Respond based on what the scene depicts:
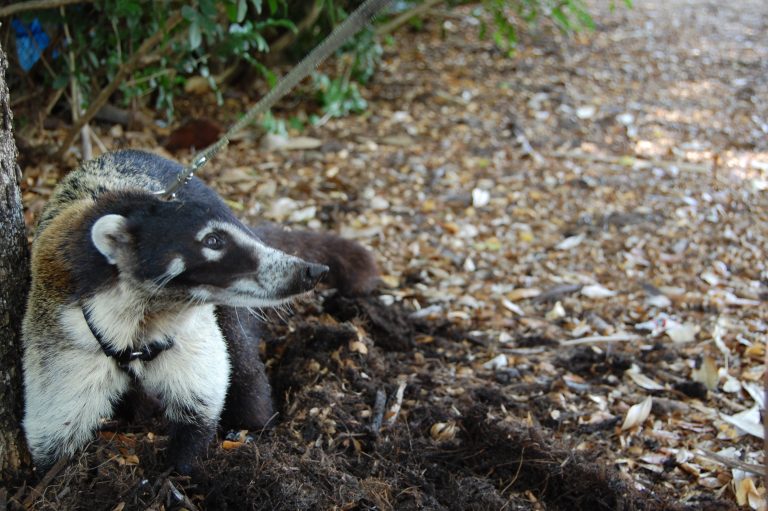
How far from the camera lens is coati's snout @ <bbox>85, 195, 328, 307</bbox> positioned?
2.51 metres

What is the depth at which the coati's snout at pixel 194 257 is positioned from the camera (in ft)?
8.23

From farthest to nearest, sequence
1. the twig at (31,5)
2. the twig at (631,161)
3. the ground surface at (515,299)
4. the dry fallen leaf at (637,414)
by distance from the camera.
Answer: the twig at (631,161) < the twig at (31,5) < the dry fallen leaf at (637,414) < the ground surface at (515,299)

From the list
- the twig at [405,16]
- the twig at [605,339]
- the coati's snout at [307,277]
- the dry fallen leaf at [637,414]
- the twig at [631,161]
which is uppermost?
the coati's snout at [307,277]

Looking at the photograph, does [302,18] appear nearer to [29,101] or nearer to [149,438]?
[29,101]

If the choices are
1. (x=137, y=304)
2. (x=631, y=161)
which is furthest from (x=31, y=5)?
(x=631, y=161)

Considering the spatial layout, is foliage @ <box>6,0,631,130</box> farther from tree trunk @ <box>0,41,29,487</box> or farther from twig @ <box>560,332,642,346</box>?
twig @ <box>560,332,642,346</box>

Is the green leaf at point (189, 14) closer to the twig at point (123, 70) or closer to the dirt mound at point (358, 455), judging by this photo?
the twig at point (123, 70)

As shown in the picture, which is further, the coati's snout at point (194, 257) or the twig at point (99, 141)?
the twig at point (99, 141)

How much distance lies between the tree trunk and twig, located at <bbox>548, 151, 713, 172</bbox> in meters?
4.13

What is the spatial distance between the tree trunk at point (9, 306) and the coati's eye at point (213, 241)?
0.75 m

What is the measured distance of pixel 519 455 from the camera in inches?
119

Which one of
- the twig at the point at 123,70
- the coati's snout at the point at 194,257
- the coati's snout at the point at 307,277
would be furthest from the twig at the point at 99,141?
the coati's snout at the point at 307,277

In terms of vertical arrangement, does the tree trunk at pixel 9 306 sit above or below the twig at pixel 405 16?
above

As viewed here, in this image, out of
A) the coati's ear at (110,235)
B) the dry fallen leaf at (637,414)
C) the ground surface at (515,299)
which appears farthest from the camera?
the dry fallen leaf at (637,414)
